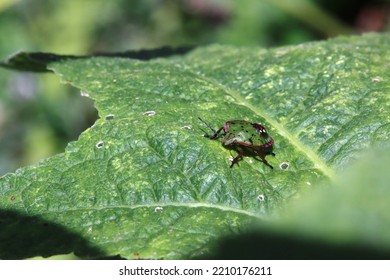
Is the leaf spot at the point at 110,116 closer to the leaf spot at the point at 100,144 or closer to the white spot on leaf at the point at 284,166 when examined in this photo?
the leaf spot at the point at 100,144

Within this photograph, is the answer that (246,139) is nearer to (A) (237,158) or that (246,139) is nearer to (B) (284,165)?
(A) (237,158)

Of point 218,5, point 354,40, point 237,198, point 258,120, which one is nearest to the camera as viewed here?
point 237,198

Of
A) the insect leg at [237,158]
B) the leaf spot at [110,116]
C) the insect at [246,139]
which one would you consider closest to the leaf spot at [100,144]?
the leaf spot at [110,116]

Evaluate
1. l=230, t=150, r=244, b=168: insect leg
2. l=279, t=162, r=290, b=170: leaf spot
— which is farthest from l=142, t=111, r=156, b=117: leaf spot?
l=279, t=162, r=290, b=170: leaf spot

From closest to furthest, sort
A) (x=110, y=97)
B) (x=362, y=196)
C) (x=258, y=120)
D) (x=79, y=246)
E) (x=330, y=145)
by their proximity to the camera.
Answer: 1. (x=362, y=196)
2. (x=79, y=246)
3. (x=330, y=145)
4. (x=258, y=120)
5. (x=110, y=97)

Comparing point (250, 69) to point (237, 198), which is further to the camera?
point (250, 69)

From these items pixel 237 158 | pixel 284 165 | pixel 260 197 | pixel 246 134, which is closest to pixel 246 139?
pixel 246 134
